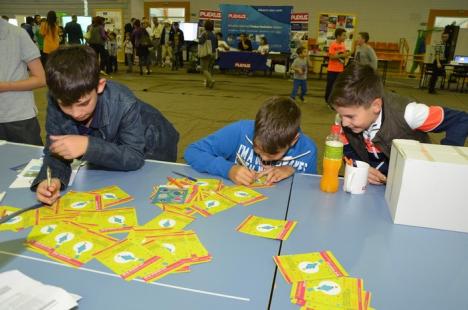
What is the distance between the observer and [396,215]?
1.24 m

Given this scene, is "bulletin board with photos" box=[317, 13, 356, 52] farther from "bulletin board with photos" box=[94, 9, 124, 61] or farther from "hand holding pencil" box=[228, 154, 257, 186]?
"hand holding pencil" box=[228, 154, 257, 186]

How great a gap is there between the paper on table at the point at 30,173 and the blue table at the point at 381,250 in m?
0.92

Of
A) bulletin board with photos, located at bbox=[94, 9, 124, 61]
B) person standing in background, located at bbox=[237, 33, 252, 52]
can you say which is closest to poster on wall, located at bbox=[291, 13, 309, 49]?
person standing in background, located at bbox=[237, 33, 252, 52]

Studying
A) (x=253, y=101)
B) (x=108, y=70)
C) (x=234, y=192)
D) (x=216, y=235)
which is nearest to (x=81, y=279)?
(x=216, y=235)

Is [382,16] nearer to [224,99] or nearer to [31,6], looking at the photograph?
[224,99]

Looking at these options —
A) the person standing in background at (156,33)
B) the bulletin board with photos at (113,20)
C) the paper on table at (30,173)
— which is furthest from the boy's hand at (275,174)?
the bulletin board with photos at (113,20)

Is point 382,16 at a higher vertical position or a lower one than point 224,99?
higher

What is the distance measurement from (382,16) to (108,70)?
→ 8545 mm

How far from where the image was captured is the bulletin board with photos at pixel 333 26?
11.8 m

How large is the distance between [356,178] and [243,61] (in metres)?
9.82

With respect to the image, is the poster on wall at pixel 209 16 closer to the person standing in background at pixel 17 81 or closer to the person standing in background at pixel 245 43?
the person standing in background at pixel 245 43

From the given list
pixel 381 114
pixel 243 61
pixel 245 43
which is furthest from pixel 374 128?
pixel 245 43

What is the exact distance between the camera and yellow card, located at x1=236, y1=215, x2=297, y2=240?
1133 millimetres

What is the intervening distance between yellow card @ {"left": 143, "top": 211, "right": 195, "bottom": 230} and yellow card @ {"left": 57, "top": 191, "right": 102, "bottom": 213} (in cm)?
22
